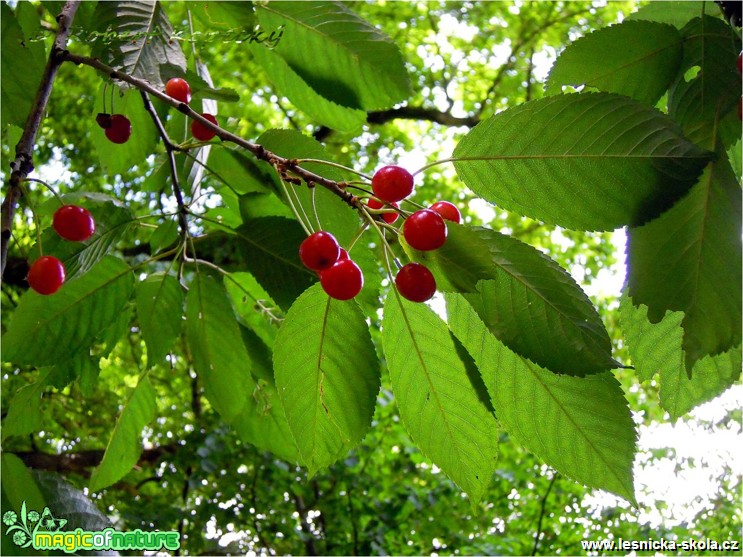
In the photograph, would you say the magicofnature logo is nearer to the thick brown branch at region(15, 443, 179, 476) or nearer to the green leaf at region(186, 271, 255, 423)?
the green leaf at region(186, 271, 255, 423)

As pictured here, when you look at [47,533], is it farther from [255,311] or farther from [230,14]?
[230,14]

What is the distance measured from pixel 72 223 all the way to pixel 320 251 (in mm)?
487

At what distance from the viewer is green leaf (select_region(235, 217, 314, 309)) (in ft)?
2.98

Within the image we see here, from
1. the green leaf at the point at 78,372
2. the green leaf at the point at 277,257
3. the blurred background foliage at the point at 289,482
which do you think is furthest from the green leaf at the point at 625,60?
the blurred background foliage at the point at 289,482

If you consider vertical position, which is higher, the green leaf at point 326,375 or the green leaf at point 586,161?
the green leaf at point 586,161

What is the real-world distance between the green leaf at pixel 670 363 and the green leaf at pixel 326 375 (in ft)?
0.90

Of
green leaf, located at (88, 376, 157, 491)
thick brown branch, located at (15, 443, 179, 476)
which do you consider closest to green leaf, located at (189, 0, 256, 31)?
green leaf, located at (88, 376, 157, 491)

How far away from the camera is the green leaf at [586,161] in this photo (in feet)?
1.88

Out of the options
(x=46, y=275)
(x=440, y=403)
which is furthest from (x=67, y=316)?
(x=440, y=403)

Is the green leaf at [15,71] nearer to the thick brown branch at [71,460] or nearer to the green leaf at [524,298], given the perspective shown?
the green leaf at [524,298]

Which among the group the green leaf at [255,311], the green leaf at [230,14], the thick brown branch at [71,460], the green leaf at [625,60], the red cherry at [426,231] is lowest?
the red cherry at [426,231]

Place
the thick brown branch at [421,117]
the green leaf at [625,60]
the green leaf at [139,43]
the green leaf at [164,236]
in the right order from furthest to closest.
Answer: the thick brown branch at [421,117] < the green leaf at [164,236] < the green leaf at [139,43] < the green leaf at [625,60]

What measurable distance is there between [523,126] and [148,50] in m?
0.55

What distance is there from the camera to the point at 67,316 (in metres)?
1.00
